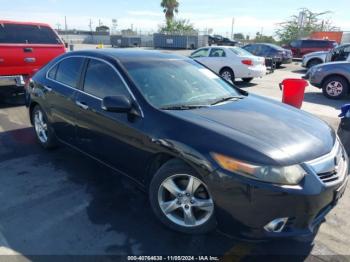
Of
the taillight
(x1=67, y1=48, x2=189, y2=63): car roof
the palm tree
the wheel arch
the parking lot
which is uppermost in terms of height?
the palm tree

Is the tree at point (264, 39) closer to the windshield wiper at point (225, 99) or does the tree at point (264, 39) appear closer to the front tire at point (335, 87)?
the front tire at point (335, 87)

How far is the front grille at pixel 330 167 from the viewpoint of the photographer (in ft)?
8.02

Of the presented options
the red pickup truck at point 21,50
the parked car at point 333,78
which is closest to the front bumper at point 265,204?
the red pickup truck at point 21,50

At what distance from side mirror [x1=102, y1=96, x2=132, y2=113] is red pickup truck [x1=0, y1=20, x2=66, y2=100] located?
525cm

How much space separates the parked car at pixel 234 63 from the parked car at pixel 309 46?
12.5 meters

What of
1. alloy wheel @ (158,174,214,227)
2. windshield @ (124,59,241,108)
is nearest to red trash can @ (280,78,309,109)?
windshield @ (124,59,241,108)

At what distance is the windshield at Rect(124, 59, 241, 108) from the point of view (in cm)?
327

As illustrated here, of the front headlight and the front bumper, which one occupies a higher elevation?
the front headlight

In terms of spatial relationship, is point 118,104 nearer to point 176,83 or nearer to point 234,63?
point 176,83

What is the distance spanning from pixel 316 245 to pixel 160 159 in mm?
1609

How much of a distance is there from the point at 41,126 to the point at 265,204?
12.6 feet

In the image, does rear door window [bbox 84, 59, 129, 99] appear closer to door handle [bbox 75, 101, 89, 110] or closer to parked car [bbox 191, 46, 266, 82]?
door handle [bbox 75, 101, 89, 110]

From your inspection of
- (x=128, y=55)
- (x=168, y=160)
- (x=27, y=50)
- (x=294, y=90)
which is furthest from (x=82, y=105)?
(x=27, y=50)

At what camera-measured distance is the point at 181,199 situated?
2811 mm
